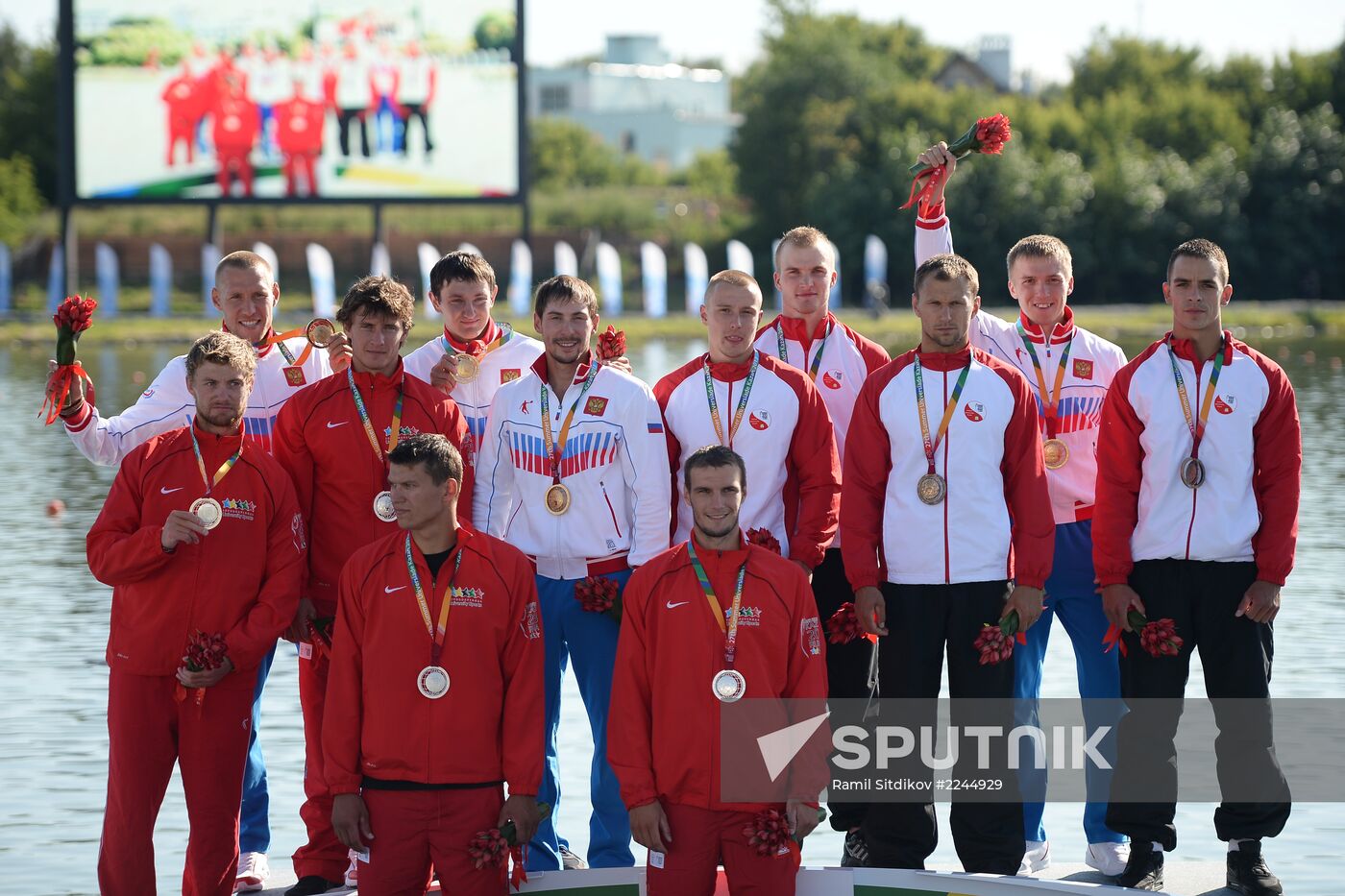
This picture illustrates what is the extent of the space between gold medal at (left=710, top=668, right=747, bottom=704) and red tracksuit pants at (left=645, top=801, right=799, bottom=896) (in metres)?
0.36

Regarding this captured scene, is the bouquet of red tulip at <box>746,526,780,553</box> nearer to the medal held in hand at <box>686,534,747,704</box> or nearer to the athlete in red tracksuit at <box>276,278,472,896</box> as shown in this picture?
the medal held in hand at <box>686,534,747,704</box>

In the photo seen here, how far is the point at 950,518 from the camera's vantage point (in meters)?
6.04

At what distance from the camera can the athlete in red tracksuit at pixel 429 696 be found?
5.48 meters

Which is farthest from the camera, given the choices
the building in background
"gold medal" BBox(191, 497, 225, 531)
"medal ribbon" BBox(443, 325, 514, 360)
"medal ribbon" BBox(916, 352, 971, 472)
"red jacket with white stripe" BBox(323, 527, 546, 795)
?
the building in background

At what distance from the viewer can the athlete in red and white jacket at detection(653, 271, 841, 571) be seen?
20.7 feet

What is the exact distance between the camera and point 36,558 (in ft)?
49.1

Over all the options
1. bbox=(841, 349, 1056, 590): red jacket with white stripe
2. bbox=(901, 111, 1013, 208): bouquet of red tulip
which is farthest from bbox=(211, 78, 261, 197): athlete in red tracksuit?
bbox=(841, 349, 1056, 590): red jacket with white stripe

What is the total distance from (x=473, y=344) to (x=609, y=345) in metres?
0.64

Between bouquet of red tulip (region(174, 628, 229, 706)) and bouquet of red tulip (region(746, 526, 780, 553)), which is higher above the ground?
bouquet of red tulip (region(746, 526, 780, 553))

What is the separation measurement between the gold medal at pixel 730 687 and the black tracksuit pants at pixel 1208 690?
1587 millimetres

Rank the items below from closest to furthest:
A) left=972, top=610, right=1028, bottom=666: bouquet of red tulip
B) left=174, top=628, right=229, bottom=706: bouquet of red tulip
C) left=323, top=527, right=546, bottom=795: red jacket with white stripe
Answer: left=323, top=527, right=546, bottom=795: red jacket with white stripe
left=174, top=628, right=229, bottom=706: bouquet of red tulip
left=972, top=610, right=1028, bottom=666: bouquet of red tulip

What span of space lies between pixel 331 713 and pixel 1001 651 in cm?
230

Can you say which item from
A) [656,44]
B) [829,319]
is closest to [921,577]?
[829,319]

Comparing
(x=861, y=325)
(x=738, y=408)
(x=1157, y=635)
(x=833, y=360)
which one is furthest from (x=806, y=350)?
(x=861, y=325)
